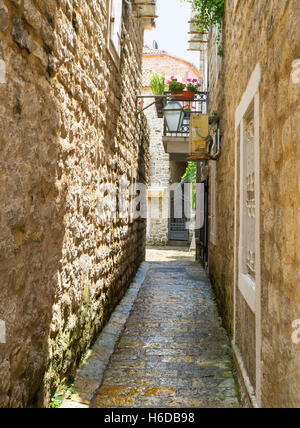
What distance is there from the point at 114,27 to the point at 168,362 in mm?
3503

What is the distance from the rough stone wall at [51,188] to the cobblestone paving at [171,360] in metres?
0.39

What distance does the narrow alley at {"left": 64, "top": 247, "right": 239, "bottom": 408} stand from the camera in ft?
8.98

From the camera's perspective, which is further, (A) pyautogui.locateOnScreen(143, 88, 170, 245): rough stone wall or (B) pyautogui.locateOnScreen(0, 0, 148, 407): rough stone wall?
(A) pyautogui.locateOnScreen(143, 88, 170, 245): rough stone wall

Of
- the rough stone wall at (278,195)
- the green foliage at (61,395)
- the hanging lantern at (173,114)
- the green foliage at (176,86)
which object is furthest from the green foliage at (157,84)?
the green foliage at (61,395)

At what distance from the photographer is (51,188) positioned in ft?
7.52

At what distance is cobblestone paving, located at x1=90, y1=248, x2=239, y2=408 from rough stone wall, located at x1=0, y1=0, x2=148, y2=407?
387mm

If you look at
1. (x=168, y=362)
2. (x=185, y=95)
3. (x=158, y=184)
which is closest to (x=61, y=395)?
(x=168, y=362)

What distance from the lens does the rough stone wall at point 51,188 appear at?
1.73m

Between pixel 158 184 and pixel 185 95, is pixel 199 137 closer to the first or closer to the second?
pixel 185 95

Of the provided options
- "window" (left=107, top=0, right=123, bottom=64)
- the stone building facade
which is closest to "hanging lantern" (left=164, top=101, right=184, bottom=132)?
"window" (left=107, top=0, right=123, bottom=64)

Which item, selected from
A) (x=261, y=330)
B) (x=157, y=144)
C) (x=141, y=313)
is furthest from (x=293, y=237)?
(x=157, y=144)

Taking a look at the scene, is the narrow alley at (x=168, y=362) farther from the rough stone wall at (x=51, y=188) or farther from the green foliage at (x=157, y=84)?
the green foliage at (x=157, y=84)

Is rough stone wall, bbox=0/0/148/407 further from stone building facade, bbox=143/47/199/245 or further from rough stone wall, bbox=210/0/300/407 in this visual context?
stone building facade, bbox=143/47/199/245
